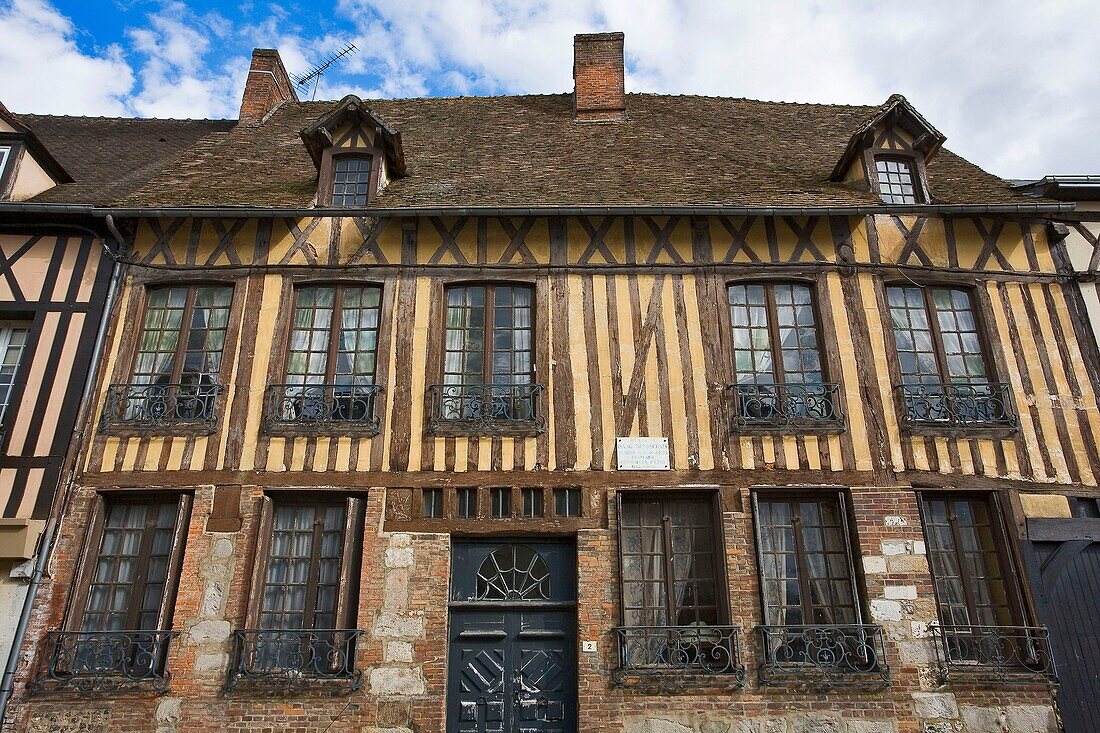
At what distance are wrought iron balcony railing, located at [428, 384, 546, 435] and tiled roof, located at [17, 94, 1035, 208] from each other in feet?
6.46

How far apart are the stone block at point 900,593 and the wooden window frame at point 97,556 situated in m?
6.23

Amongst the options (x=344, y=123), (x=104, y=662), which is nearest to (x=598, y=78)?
(x=344, y=123)

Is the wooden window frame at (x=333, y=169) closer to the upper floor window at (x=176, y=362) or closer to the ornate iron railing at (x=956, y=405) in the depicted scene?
the upper floor window at (x=176, y=362)

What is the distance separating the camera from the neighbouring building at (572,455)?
6.30 metres

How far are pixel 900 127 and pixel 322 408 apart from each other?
700cm

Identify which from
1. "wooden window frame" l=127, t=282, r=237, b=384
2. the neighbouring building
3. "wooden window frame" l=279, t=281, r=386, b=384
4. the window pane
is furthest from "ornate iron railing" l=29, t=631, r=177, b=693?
"wooden window frame" l=279, t=281, r=386, b=384

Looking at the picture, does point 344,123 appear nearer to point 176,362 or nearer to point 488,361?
point 176,362

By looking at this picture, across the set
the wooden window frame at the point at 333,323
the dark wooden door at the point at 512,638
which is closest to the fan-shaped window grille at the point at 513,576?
the dark wooden door at the point at 512,638

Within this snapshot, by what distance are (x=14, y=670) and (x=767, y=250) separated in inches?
310

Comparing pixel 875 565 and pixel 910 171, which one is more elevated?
pixel 910 171

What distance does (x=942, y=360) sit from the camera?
7422 mm

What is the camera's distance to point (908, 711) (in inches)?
244

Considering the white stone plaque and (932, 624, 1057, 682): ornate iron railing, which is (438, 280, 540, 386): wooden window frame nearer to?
the white stone plaque

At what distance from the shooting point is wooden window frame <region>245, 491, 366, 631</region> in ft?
21.4
